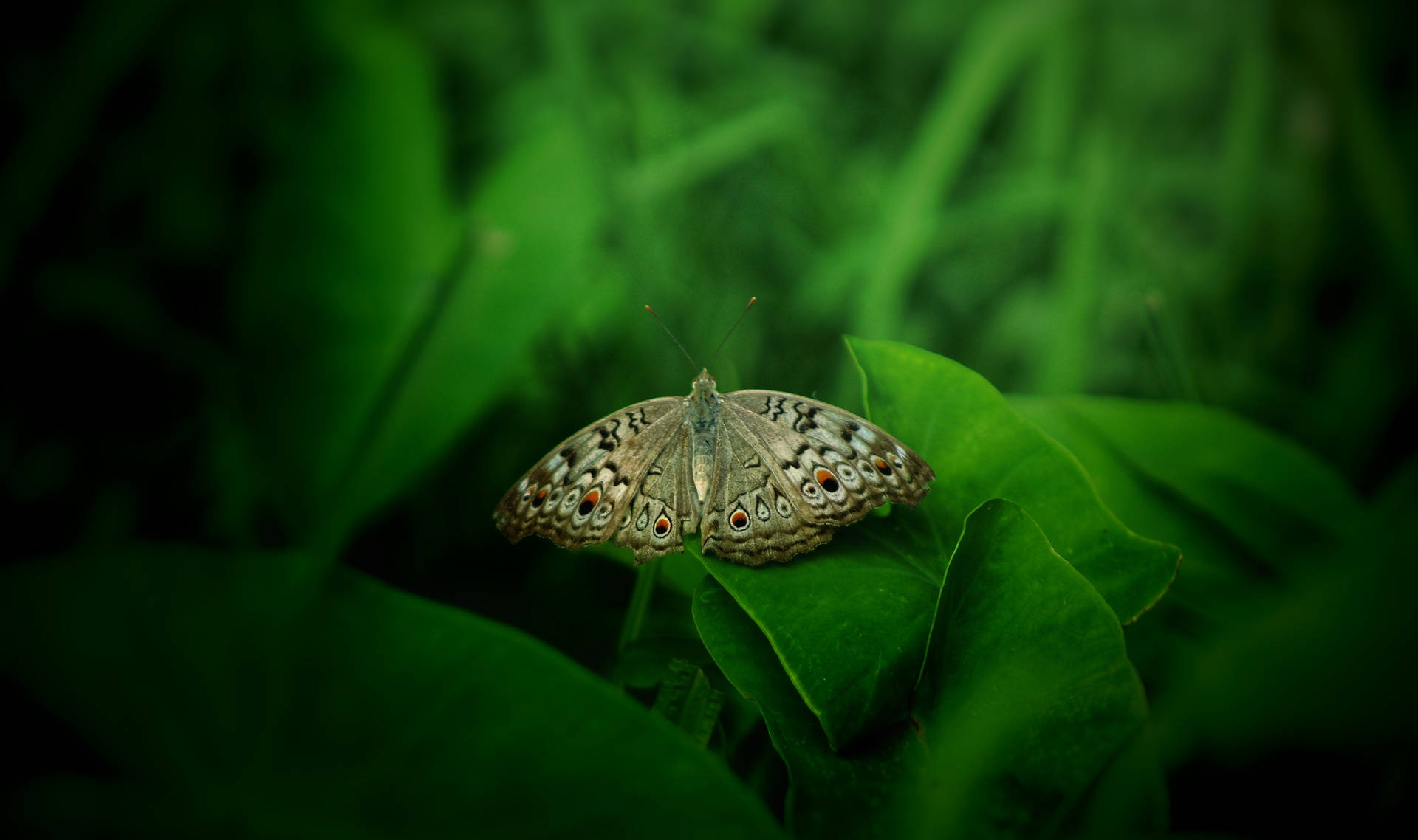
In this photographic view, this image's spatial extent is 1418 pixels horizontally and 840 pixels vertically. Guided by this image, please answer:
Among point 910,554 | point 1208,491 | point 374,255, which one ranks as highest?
point 1208,491

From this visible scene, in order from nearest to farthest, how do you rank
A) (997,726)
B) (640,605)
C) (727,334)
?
1. (997,726)
2. (640,605)
3. (727,334)

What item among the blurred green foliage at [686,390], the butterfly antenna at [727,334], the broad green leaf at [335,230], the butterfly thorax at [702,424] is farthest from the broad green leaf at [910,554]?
the broad green leaf at [335,230]

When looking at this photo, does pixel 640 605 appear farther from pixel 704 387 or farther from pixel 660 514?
pixel 704 387

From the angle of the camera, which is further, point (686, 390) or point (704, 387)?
point (686, 390)

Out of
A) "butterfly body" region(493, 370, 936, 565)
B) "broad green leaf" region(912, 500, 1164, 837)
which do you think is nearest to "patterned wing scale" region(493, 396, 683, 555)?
"butterfly body" region(493, 370, 936, 565)

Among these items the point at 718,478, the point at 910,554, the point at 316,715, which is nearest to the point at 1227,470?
the point at 910,554

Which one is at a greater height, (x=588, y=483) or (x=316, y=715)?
(x=588, y=483)

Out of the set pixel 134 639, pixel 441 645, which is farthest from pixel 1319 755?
pixel 134 639
